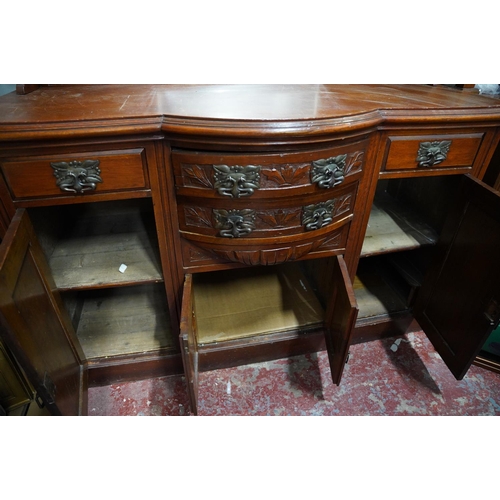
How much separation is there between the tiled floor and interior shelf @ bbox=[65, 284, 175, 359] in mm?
147

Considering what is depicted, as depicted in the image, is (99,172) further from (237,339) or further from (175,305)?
(237,339)

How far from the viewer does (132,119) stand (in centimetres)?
76

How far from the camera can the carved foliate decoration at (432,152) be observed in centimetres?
94

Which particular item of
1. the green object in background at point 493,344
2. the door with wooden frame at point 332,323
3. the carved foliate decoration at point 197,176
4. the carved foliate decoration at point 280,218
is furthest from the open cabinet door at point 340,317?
the green object in background at point 493,344

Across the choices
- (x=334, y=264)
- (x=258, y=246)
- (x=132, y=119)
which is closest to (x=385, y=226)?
(x=334, y=264)

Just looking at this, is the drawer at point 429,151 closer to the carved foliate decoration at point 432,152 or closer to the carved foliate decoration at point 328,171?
the carved foliate decoration at point 432,152

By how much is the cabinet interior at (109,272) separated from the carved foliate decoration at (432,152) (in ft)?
2.72

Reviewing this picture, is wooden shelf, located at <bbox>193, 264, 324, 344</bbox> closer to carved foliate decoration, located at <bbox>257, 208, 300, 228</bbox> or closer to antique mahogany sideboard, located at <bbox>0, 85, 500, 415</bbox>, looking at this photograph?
antique mahogany sideboard, located at <bbox>0, 85, 500, 415</bbox>

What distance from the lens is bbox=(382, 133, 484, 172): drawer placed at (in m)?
0.93

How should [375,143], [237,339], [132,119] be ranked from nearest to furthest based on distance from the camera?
[132,119], [375,143], [237,339]

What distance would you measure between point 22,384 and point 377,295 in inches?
52.4

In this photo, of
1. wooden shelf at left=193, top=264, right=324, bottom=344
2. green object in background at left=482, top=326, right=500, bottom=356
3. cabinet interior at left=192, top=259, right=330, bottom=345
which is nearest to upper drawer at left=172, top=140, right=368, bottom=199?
cabinet interior at left=192, top=259, right=330, bottom=345

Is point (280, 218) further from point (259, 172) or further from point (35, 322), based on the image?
point (35, 322)

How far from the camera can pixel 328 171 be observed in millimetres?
825
